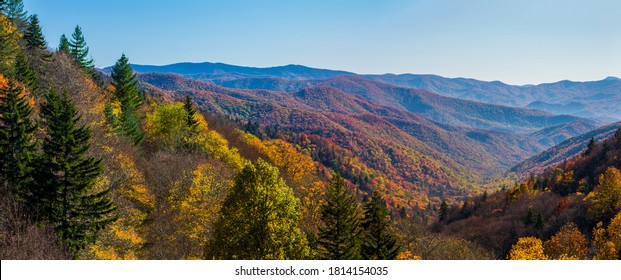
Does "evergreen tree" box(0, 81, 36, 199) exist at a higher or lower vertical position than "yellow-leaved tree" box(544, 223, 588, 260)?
higher

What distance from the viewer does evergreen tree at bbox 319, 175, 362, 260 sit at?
29.2 meters

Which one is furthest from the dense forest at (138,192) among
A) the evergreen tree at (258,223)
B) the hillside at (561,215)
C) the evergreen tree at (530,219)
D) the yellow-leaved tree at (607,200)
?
the evergreen tree at (530,219)

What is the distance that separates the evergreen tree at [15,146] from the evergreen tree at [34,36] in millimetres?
46233

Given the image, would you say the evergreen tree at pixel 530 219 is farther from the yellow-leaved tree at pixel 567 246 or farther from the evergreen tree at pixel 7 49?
the evergreen tree at pixel 7 49

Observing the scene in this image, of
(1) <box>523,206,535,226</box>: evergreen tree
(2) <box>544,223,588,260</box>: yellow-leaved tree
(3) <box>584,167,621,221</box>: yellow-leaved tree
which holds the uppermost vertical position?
(3) <box>584,167,621,221</box>: yellow-leaved tree

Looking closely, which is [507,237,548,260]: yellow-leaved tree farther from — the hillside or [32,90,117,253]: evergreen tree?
[32,90,117,253]: evergreen tree

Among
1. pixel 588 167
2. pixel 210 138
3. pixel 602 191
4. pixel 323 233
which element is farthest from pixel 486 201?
pixel 323 233

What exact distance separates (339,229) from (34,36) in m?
69.5

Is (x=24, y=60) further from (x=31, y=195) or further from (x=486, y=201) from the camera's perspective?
(x=486, y=201)

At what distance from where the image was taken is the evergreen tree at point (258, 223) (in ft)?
66.6

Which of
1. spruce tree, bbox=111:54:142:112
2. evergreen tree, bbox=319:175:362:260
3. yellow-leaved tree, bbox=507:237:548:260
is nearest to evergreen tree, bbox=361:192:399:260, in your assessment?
evergreen tree, bbox=319:175:362:260

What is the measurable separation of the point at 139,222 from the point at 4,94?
1652 cm

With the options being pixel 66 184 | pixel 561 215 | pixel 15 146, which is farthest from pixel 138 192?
pixel 561 215

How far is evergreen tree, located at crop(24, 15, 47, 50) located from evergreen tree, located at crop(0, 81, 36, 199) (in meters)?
46.2
